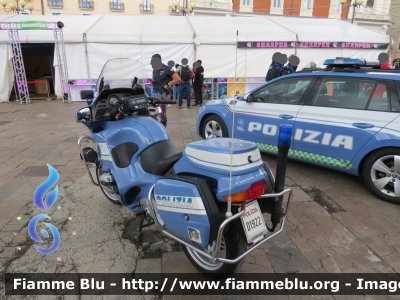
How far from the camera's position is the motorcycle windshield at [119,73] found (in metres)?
3.32

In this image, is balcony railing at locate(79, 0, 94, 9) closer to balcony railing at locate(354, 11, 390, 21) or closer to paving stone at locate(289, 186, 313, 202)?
balcony railing at locate(354, 11, 390, 21)

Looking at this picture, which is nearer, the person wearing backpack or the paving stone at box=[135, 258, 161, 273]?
the paving stone at box=[135, 258, 161, 273]

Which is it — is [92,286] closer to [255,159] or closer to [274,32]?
[255,159]

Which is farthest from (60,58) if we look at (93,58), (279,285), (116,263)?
(279,285)

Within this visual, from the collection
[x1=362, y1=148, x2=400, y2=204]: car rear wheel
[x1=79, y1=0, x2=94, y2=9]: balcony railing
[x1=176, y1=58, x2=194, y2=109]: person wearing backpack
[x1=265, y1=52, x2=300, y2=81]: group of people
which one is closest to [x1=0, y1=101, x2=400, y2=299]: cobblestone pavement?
[x1=362, y1=148, x2=400, y2=204]: car rear wheel

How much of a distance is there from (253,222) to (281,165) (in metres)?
0.45

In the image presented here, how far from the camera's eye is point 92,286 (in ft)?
7.52

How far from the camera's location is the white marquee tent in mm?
12539

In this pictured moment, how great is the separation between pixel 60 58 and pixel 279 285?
1334 cm

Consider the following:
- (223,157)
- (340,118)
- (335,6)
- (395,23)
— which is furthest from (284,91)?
(395,23)

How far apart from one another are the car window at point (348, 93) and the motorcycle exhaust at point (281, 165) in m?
2.45

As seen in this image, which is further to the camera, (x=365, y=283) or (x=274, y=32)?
(x=274, y=32)

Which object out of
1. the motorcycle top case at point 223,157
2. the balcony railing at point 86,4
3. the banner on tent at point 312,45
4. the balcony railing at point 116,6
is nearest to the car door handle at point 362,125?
the motorcycle top case at point 223,157

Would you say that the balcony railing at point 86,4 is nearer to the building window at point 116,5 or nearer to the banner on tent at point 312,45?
the building window at point 116,5
